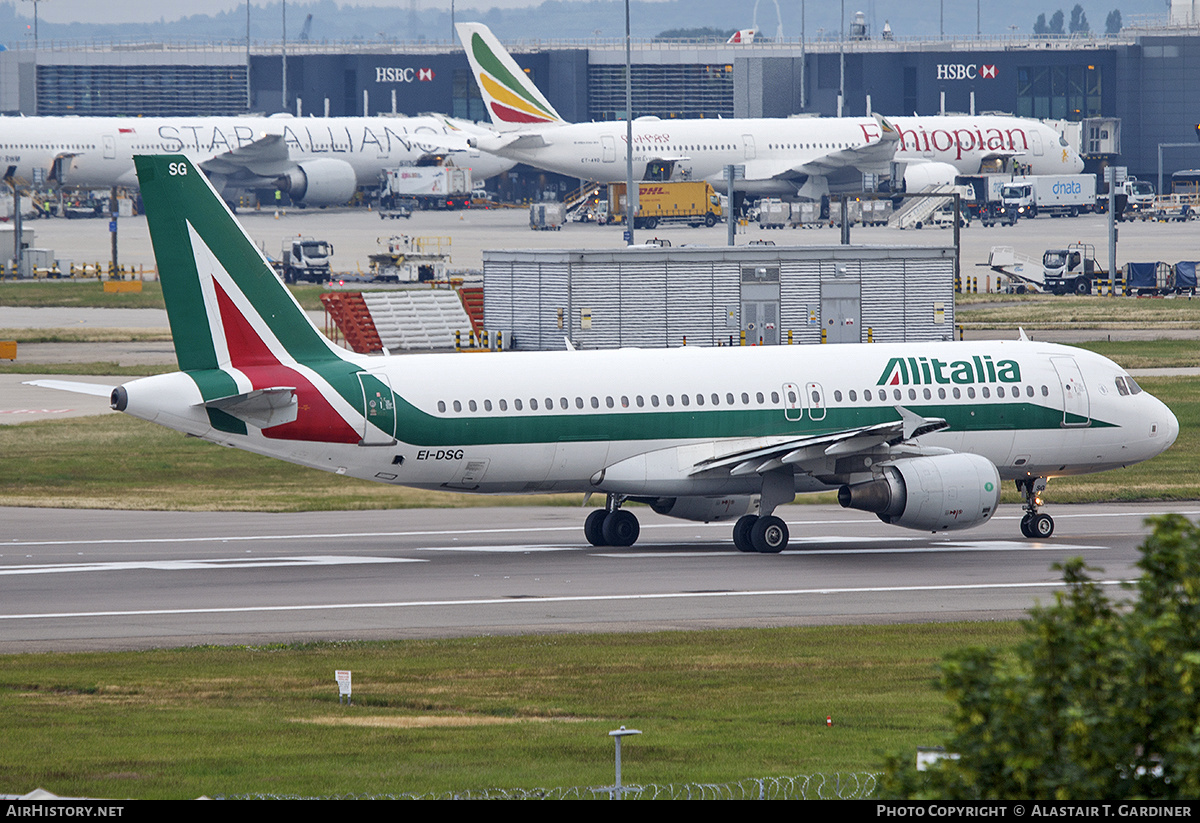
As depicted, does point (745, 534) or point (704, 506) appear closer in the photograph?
point (745, 534)

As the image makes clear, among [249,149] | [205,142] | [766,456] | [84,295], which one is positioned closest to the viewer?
[766,456]

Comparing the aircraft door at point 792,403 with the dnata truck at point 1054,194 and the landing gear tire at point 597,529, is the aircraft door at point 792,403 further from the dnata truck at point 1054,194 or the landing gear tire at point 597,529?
the dnata truck at point 1054,194

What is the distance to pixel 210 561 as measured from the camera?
3069cm

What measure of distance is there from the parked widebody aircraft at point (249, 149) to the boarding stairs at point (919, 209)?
36.5m

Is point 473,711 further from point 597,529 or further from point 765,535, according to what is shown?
point 597,529

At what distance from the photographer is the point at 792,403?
105ft

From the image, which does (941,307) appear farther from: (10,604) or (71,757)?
(71,757)

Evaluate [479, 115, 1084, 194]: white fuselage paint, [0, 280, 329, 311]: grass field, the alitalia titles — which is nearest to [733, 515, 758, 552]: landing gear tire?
the alitalia titles

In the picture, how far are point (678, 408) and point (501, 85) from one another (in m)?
89.3

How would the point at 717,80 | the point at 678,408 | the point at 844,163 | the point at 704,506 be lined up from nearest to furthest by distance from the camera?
the point at 678,408
the point at 704,506
the point at 844,163
the point at 717,80

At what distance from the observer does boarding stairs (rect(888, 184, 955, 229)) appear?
393 ft

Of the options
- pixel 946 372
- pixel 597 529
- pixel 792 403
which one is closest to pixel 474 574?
pixel 597 529

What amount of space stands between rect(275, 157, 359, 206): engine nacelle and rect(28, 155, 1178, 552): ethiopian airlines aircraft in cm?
10627

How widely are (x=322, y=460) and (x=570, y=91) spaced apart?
155 meters
